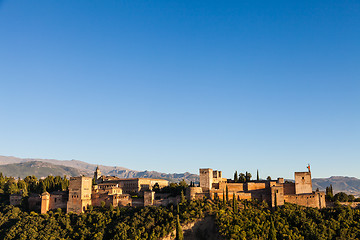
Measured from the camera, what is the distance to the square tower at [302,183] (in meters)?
74.9

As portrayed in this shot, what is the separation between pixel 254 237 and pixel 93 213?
2836 cm

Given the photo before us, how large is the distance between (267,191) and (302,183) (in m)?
6.97

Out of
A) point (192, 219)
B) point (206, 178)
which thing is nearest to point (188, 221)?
point (192, 219)

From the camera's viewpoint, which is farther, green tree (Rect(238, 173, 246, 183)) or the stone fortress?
green tree (Rect(238, 173, 246, 183))

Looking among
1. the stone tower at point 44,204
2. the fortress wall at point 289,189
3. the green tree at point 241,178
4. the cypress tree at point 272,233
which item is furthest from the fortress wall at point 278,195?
the stone tower at point 44,204

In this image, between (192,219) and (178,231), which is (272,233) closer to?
(192,219)

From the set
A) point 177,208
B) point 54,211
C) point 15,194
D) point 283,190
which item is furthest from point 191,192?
point 15,194

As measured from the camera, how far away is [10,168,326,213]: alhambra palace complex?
240ft

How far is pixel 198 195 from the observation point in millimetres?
73062

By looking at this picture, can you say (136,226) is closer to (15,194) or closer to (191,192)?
(191,192)

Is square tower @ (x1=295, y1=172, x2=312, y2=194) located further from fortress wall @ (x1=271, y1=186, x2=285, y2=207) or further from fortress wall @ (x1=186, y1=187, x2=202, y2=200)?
fortress wall @ (x1=186, y1=187, x2=202, y2=200)

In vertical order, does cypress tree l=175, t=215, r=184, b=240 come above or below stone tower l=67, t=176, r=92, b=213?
below

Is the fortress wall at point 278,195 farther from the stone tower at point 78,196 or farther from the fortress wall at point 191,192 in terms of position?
the stone tower at point 78,196

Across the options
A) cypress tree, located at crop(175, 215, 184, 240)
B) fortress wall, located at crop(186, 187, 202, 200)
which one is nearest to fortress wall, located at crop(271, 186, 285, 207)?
fortress wall, located at crop(186, 187, 202, 200)
